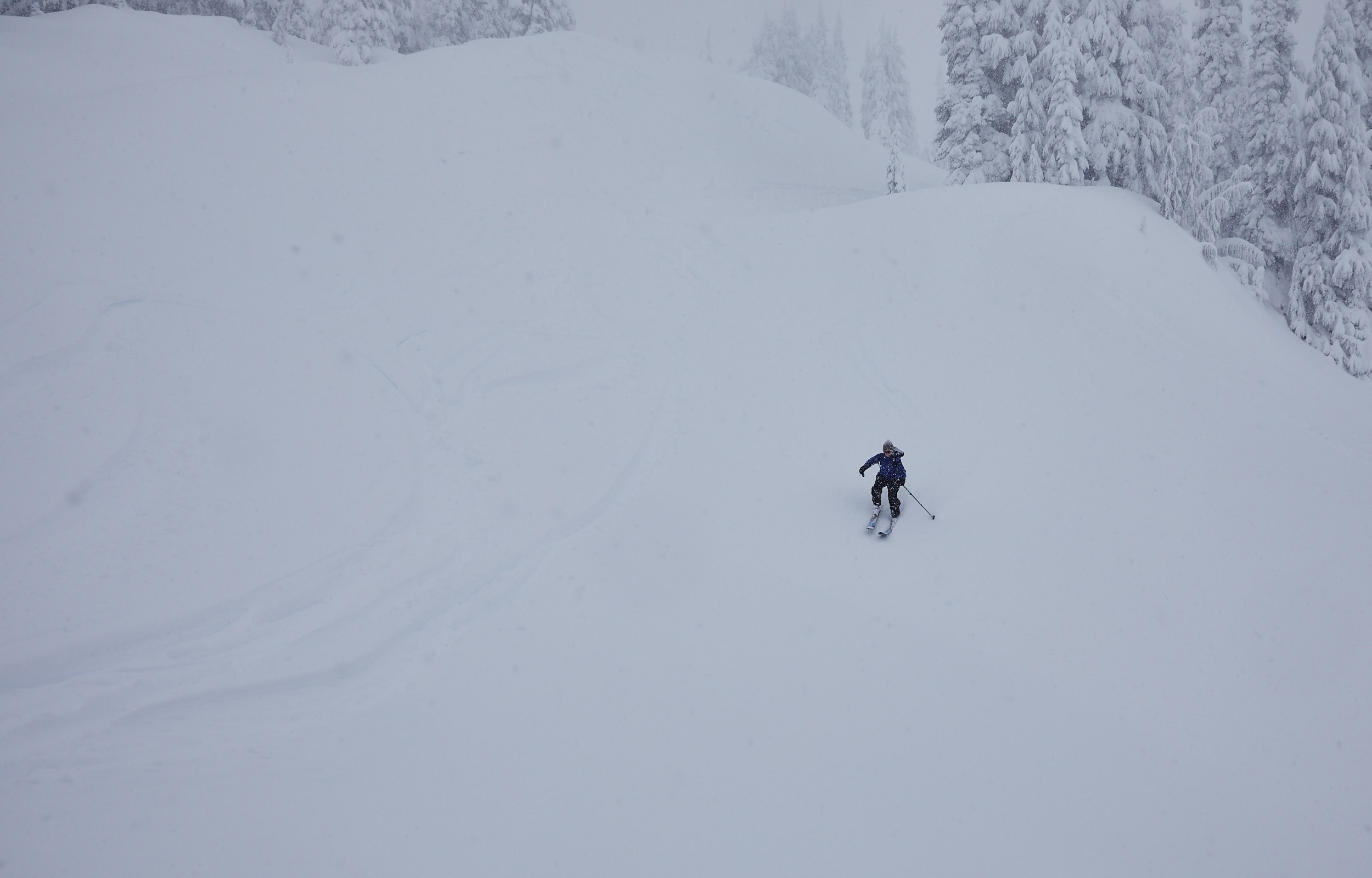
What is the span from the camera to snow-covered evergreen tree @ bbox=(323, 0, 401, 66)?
29094 mm

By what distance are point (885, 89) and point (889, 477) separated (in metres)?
50.9

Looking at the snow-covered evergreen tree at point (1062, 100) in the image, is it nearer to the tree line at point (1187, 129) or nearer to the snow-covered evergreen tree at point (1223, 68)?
the tree line at point (1187, 129)

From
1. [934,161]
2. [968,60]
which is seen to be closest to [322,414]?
[934,161]

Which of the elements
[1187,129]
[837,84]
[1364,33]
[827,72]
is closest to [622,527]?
[1187,129]

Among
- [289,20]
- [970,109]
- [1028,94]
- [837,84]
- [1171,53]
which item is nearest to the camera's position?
[1028,94]

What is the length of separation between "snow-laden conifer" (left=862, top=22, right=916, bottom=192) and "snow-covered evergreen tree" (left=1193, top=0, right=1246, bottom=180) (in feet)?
85.8

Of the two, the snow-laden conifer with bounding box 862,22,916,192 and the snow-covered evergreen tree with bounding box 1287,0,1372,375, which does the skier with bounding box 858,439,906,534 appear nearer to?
the snow-covered evergreen tree with bounding box 1287,0,1372,375

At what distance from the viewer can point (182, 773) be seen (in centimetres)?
596

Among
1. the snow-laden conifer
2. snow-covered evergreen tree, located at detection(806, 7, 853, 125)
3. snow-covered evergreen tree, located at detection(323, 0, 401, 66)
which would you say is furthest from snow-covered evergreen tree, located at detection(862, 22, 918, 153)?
snow-covered evergreen tree, located at detection(323, 0, 401, 66)

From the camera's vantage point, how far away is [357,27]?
29.4 m

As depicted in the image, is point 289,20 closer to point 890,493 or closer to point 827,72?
point 827,72

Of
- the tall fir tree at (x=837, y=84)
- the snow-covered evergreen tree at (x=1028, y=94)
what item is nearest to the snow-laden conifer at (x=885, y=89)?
the tall fir tree at (x=837, y=84)

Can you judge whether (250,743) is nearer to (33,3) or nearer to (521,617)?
(521,617)

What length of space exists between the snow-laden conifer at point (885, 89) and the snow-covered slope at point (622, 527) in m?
38.1
